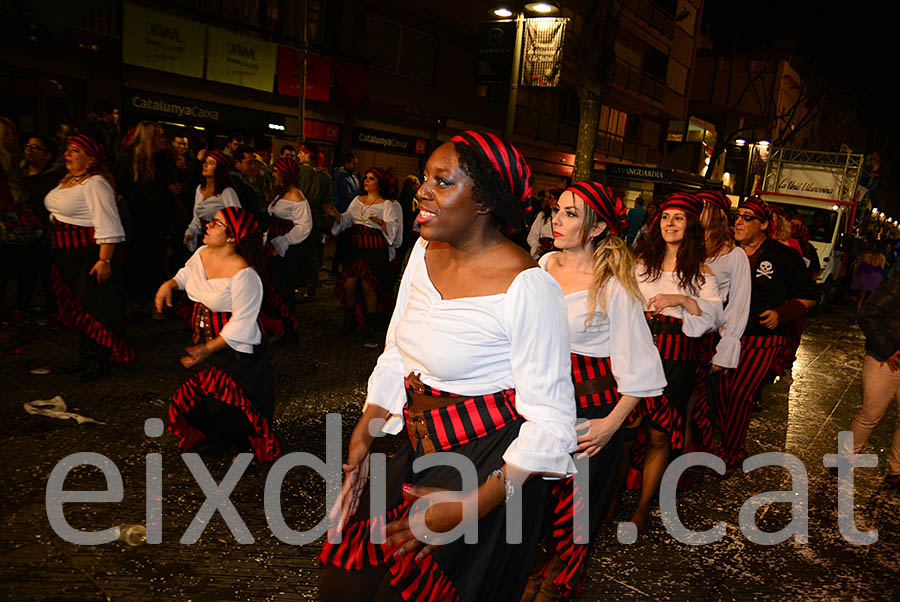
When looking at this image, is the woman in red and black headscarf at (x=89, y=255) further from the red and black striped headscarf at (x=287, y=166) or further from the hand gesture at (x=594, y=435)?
the hand gesture at (x=594, y=435)

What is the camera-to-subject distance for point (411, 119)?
70.1 feet

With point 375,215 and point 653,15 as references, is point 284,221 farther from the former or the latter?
point 653,15

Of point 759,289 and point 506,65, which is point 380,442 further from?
point 506,65

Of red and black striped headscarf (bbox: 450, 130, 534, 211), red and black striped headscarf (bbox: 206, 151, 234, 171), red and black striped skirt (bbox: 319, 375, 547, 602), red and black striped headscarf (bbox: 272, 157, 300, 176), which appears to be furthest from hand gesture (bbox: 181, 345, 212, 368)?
red and black striped headscarf (bbox: 272, 157, 300, 176)

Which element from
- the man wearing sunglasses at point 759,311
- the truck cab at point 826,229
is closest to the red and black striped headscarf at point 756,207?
the man wearing sunglasses at point 759,311

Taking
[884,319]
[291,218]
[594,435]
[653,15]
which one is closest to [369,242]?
[291,218]

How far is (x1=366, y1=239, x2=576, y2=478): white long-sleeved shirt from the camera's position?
2.01m

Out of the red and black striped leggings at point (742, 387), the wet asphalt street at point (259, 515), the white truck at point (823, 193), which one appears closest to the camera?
the wet asphalt street at point (259, 515)

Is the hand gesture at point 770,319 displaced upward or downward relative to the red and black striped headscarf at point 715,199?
downward

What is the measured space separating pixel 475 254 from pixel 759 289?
4248 millimetres

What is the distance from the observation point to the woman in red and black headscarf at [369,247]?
8531mm

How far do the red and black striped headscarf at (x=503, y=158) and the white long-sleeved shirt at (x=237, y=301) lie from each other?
2814 millimetres

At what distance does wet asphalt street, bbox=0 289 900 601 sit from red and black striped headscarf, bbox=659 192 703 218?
204cm

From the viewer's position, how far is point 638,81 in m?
33.6
